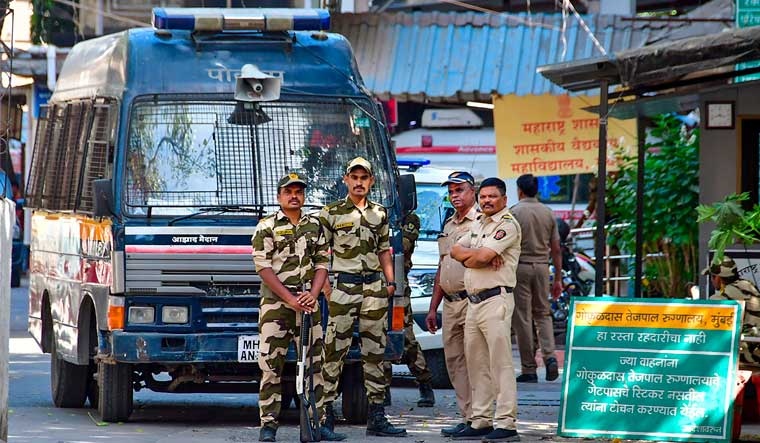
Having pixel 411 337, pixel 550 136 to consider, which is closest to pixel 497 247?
pixel 411 337

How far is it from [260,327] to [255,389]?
5.17 feet

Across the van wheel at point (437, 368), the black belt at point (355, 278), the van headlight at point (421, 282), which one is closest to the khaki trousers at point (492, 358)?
the black belt at point (355, 278)

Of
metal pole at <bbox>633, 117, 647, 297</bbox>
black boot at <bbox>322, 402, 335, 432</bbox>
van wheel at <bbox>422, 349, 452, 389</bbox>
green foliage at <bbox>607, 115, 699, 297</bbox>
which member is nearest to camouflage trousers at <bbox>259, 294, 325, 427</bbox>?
black boot at <bbox>322, 402, 335, 432</bbox>

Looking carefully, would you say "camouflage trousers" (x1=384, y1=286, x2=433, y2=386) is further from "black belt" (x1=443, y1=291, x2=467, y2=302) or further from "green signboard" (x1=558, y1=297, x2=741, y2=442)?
"green signboard" (x1=558, y1=297, x2=741, y2=442)

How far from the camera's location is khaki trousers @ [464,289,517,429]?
9703mm

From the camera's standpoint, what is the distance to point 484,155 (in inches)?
811

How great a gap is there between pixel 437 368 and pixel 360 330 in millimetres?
3750

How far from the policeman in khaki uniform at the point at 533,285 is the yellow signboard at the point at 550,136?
4260 mm

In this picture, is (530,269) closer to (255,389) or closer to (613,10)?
(255,389)

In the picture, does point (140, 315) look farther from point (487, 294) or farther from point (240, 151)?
point (487, 294)

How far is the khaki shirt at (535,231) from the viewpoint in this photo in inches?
530

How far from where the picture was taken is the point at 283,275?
966 centimetres

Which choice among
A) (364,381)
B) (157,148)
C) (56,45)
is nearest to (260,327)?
(364,381)

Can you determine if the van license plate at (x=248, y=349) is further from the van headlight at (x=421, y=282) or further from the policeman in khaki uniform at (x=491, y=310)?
the van headlight at (x=421, y=282)
